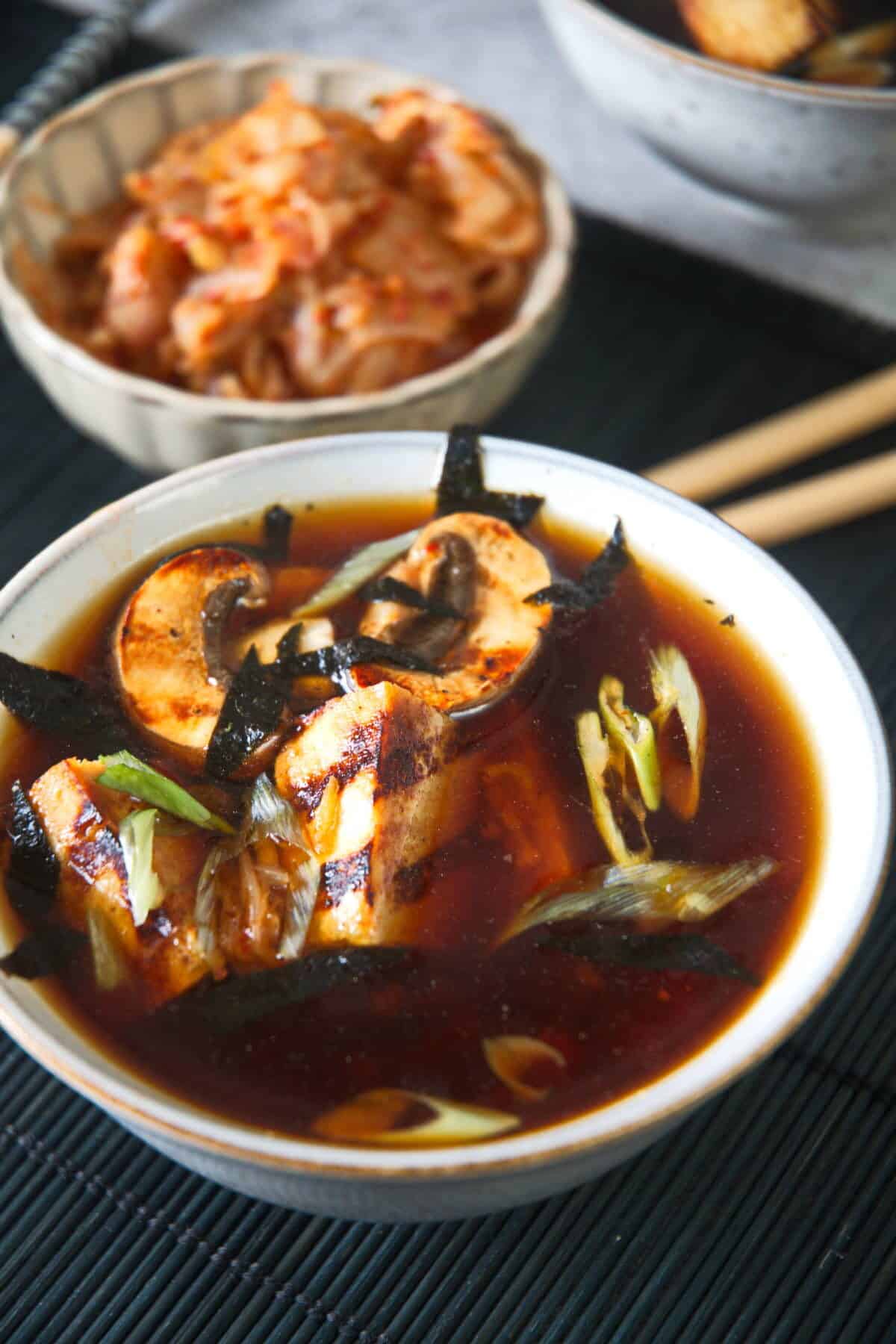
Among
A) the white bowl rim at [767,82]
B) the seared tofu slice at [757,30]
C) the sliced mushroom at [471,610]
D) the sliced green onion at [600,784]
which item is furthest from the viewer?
the seared tofu slice at [757,30]

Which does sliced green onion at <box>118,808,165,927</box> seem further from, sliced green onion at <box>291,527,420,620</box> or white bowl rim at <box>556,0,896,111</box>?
white bowl rim at <box>556,0,896,111</box>

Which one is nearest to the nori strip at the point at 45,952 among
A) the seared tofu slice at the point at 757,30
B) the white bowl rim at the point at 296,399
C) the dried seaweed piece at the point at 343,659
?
the dried seaweed piece at the point at 343,659

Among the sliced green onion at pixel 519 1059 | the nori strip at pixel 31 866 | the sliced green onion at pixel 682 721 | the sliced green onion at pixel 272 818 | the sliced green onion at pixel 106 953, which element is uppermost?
the nori strip at pixel 31 866

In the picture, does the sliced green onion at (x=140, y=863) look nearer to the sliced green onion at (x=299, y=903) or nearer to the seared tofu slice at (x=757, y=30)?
the sliced green onion at (x=299, y=903)

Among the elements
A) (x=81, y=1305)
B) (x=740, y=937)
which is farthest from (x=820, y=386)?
(x=81, y=1305)

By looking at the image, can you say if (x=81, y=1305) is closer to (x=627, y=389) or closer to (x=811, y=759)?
(x=811, y=759)

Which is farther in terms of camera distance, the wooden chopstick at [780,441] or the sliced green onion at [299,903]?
the wooden chopstick at [780,441]
